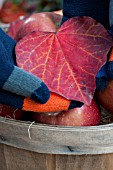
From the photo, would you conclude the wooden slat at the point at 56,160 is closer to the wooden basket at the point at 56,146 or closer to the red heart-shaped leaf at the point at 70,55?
the wooden basket at the point at 56,146

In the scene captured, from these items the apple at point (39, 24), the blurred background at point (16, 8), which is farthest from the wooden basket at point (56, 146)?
the blurred background at point (16, 8)

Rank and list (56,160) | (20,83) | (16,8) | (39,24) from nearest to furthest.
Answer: (20,83) → (56,160) → (39,24) → (16,8)

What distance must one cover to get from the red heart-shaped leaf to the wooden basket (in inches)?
2.9

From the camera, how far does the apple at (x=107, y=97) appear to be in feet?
2.60

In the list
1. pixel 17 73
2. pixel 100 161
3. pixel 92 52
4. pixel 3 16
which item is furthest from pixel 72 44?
pixel 3 16

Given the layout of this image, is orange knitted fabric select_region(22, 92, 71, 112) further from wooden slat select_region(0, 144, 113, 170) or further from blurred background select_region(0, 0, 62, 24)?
blurred background select_region(0, 0, 62, 24)

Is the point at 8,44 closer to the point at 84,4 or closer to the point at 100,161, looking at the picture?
the point at 84,4

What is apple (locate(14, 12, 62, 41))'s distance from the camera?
989 millimetres

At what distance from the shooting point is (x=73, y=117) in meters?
0.81

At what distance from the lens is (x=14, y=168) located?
2.97ft

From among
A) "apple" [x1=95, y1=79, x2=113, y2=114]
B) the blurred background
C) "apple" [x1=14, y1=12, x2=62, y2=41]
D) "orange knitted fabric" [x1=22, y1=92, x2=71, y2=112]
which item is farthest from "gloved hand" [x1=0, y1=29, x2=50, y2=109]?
the blurred background

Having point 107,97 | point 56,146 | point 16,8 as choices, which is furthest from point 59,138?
point 16,8

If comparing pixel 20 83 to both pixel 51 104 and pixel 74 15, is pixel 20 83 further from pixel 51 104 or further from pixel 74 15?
pixel 74 15

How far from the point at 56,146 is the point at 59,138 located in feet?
0.09
